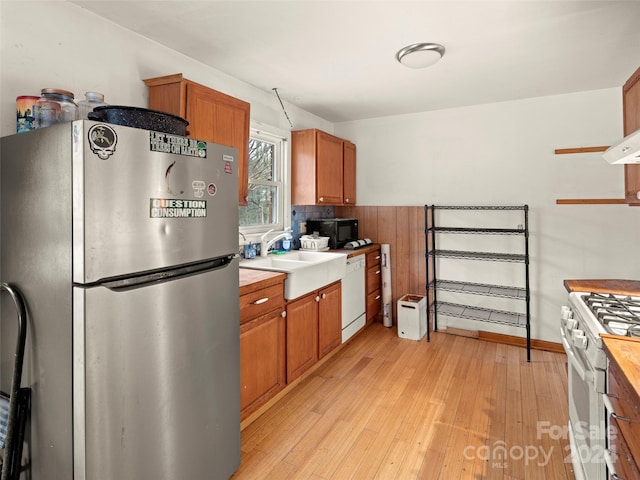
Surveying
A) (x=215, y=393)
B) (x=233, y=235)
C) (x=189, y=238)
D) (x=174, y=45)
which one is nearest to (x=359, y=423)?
(x=215, y=393)

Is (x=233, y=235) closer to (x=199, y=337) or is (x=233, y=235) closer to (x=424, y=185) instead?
(x=199, y=337)

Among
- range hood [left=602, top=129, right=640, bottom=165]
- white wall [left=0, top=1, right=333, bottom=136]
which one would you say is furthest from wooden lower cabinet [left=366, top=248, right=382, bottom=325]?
white wall [left=0, top=1, right=333, bottom=136]

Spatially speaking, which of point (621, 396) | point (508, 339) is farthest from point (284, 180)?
point (621, 396)

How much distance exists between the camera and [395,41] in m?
2.24

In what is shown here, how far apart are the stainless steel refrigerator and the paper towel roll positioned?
2842mm

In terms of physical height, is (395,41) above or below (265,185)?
above

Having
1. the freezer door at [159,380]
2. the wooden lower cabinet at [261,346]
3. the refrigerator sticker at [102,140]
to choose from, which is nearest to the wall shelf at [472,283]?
the wooden lower cabinet at [261,346]

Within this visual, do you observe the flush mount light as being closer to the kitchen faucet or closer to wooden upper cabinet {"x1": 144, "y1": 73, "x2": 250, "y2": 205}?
wooden upper cabinet {"x1": 144, "y1": 73, "x2": 250, "y2": 205}

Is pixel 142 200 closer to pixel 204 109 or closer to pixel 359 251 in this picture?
pixel 204 109

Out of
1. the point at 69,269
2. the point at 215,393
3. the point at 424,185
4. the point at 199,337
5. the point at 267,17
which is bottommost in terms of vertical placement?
the point at 215,393

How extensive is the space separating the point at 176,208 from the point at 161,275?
0.87 ft

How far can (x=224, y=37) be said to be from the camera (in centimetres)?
217

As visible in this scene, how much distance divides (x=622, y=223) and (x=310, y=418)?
3.17 metres

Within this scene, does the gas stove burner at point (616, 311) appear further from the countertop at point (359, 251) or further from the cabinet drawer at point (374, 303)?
the cabinet drawer at point (374, 303)
